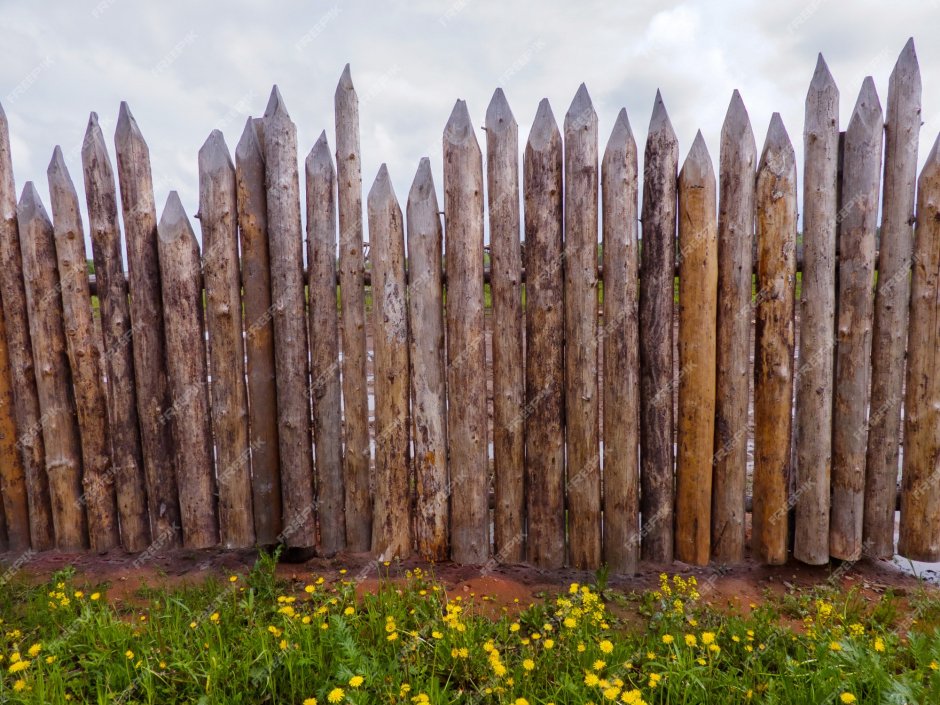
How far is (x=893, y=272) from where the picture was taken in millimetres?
3621

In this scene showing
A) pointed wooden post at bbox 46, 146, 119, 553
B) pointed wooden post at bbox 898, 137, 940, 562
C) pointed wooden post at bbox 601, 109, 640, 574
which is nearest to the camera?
pointed wooden post at bbox 601, 109, 640, 574

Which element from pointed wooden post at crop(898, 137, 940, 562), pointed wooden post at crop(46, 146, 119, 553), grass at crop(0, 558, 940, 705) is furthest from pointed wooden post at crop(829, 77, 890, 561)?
pointed wooden post at crop(46, 146, 119, 553)

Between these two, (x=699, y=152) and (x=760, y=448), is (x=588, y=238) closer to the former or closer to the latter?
(x=699, y=152)

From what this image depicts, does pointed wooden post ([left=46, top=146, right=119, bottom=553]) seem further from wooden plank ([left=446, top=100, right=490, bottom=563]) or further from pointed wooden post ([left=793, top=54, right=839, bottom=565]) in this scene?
pointed wooden post ([left=793, top=54, right=839, bottom=565])

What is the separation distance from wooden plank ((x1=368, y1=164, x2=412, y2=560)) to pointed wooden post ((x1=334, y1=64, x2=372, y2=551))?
0.08m

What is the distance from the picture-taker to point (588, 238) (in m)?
3.50

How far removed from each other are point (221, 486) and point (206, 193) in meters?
1.67

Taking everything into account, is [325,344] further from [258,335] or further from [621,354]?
[621,354]

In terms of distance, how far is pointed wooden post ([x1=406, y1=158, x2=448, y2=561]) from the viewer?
3.55 meters

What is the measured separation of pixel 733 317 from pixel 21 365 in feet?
13.4

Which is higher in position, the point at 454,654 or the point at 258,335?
the point at 258,335

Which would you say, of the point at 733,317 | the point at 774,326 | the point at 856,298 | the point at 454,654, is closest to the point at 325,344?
the point at 454,654

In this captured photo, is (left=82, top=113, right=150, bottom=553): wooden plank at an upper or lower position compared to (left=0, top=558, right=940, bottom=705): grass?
upper

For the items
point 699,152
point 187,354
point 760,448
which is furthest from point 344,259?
point 760,448
